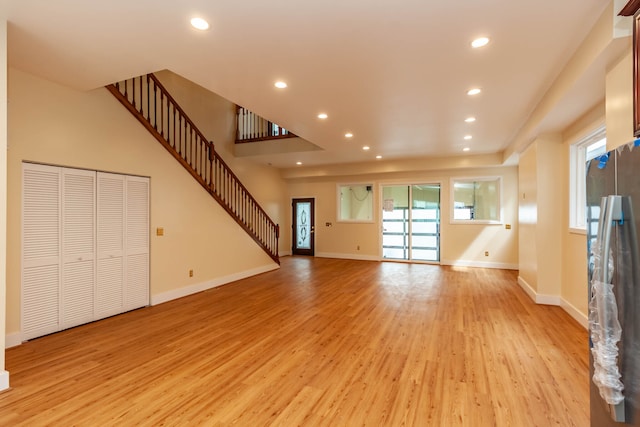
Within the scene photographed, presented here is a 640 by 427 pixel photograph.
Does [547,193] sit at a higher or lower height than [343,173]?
lower

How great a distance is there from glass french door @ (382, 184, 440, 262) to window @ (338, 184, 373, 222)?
0.49 meters

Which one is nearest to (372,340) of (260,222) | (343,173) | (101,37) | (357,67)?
(357,67)

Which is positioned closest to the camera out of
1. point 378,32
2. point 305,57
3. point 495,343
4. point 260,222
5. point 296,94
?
point 378,32

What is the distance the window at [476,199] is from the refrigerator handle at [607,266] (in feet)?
23.5

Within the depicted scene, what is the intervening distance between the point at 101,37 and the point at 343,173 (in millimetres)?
6814

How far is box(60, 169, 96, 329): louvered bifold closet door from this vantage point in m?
3.66

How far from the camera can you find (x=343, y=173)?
8.91 metres

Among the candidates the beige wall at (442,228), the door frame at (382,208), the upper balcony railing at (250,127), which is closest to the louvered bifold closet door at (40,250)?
the upper balcony railing at (250,127)

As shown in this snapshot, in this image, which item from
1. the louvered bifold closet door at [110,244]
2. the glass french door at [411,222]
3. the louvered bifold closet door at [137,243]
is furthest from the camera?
the glass french door at [411,222]

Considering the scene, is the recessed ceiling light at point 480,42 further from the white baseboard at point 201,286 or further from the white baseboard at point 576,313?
the white baseboard at point 201,286

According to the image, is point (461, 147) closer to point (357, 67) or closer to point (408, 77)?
point (408, 77)

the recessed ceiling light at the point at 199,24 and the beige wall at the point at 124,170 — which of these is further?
the beige wall at the point at 124,170

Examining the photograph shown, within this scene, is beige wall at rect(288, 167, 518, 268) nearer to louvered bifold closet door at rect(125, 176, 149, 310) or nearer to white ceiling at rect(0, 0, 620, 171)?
white ceiling at rect(0, 0, 620, 171)

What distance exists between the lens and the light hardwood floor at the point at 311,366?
6.98 feet
